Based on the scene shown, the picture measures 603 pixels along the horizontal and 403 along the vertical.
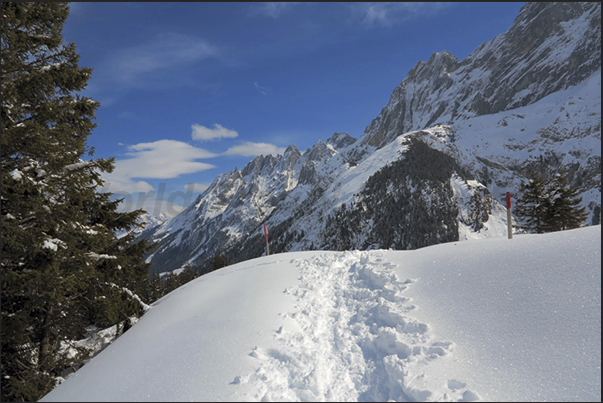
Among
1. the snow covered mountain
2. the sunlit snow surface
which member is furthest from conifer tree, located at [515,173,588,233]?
the snow covered mountain

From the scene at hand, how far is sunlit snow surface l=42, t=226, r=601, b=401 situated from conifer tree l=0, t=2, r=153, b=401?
2.17m

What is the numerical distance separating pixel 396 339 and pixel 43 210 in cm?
773

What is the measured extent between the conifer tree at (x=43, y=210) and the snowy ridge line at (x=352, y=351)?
16.4 ft

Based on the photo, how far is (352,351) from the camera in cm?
468

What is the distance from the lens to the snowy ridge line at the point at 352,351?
3.64 m

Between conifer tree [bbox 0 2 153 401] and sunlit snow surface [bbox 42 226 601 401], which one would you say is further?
conifer tree [bbox 0 2 153 401]

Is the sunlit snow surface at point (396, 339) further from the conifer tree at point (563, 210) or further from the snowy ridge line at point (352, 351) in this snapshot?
the conifer tree at point (563, 210)

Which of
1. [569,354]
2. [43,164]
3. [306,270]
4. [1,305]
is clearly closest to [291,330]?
[306,270]

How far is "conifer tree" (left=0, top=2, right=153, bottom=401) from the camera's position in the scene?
5230 mm

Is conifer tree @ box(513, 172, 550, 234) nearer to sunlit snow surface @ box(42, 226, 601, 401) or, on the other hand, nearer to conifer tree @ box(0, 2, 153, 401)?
sunlit snow surface @ box(42, 226, 601, 401)

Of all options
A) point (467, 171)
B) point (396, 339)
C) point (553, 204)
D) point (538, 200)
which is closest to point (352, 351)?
point (396, 339)

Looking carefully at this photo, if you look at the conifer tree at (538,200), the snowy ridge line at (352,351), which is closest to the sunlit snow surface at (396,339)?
the snowy ridge line at (352,351)

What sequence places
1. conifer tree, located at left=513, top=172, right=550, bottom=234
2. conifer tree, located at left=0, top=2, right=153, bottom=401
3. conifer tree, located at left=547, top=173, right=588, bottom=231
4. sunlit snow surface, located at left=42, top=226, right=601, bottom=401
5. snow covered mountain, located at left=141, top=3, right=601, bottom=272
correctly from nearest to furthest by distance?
sunlit snow surface, located at left=42, top=226, right=601, bottom=401 < conifer tree, located at left=0, top=2, right=153, bottom=401 < conifer tree, located at left=547, top=173, right=588, bottom=231 < conifer tree, located at left=513, top=172, right=550, bottom=234 < snow covered mountain, located at left=141, top=3, right=601, bottom=272

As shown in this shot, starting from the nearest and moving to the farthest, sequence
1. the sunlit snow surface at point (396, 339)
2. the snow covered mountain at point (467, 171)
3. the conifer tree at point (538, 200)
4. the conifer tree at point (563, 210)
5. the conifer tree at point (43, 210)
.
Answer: the sunlit snow surface at point (396, 339) → the conifer tree at point (43, 210) → the conifer tree at point (563, 210) → the conifer tree at point (538, 200) → the snow covered mountain at point (467, 171)
